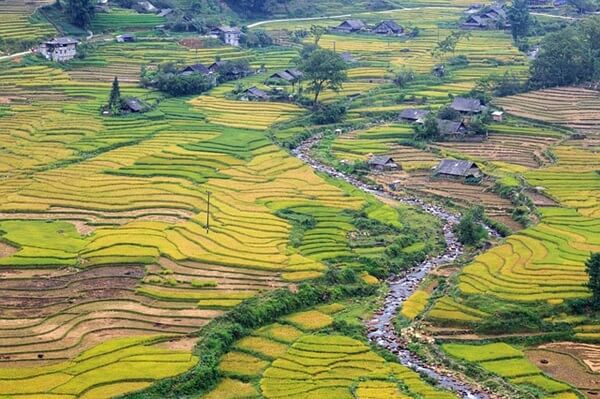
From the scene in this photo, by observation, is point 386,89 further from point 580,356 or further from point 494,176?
point 580,356

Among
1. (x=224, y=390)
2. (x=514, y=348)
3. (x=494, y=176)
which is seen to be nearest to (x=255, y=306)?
(x=224, y=390)

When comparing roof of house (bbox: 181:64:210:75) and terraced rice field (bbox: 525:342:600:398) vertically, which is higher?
roof of house (bbox: 181:64:210:75)

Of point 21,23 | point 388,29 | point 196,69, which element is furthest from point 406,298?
point 388,29

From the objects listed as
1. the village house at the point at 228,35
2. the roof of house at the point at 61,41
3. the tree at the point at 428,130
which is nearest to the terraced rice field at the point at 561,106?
the tree at the point at 428,130

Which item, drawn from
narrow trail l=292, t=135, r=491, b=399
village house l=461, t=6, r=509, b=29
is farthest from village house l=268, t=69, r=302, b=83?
village house l=461, t=6, r=509, b=29

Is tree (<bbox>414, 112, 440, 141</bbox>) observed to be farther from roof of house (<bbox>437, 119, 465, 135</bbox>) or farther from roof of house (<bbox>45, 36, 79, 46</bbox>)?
roof of house (<bbox>45, 36, 79, 46</bbox>)
